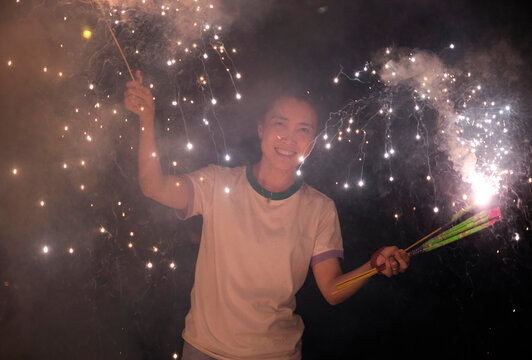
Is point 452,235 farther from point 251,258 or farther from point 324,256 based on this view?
point 251,258

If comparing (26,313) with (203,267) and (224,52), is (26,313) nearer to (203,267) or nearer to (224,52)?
(203,267)

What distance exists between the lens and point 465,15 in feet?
6.29

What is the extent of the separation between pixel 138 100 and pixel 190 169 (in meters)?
0.61

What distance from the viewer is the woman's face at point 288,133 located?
6.06 feet

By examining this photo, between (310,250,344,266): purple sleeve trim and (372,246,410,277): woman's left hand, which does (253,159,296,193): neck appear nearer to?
(310,250,344,266): purple sleeve trim

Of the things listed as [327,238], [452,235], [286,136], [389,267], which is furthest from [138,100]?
[452,235]

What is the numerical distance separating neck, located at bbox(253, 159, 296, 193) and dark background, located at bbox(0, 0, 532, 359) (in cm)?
34

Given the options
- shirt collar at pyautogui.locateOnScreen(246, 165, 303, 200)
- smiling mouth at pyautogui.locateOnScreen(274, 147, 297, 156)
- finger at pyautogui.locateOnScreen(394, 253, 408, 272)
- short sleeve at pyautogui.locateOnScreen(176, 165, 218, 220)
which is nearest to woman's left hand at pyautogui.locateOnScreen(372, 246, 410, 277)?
finger at pyautogui.locateOnScreen(394, 253, 408, 272)

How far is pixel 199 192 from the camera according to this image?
5.85ft

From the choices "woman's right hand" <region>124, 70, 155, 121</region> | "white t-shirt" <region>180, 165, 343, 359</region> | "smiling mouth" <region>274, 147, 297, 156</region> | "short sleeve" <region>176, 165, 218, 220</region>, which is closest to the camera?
"woman's right hand" <region>124, 70, 155, 121</region>

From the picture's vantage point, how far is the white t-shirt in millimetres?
1648

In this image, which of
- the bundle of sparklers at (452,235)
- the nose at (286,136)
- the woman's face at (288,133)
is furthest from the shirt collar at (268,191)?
the bundle of sparklers at (452,235)

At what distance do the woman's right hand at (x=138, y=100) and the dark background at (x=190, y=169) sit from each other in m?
0.36

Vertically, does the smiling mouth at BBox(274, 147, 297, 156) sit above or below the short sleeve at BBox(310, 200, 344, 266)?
above
